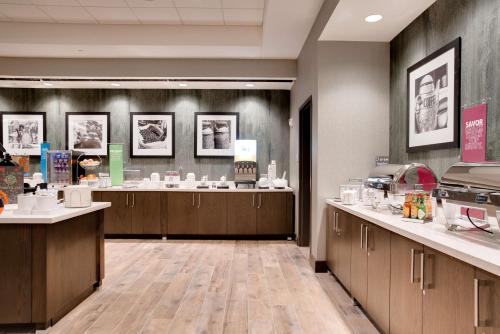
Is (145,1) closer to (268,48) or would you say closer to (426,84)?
(268,48)

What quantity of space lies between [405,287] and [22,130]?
7375 millimetres

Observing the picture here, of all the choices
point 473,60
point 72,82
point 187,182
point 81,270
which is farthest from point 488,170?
point 72,82

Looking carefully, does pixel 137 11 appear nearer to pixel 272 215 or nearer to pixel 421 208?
pixel 272 215

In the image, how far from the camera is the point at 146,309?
3182 mm

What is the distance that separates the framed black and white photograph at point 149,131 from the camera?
272 inches

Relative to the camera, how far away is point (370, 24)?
3680 millimetres

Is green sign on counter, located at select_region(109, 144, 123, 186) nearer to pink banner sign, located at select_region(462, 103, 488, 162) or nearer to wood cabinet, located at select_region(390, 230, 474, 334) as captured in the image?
wood cabinet, located at select_region(390, 230, 474, 334)

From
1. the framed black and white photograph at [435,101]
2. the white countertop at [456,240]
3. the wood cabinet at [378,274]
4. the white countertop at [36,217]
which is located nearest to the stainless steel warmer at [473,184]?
the white countertop at [456,240]

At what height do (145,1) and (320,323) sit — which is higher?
(145,1)

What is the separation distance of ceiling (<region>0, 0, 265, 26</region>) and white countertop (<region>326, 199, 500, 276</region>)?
3369 mm

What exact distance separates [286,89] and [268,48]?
5.28ft

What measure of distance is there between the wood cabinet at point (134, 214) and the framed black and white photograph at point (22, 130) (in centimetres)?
219

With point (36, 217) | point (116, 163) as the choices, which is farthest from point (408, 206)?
point (116, 163)

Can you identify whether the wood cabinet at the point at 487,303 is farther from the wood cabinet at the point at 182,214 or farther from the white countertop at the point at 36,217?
the wood cabinet at the point at 182,214
